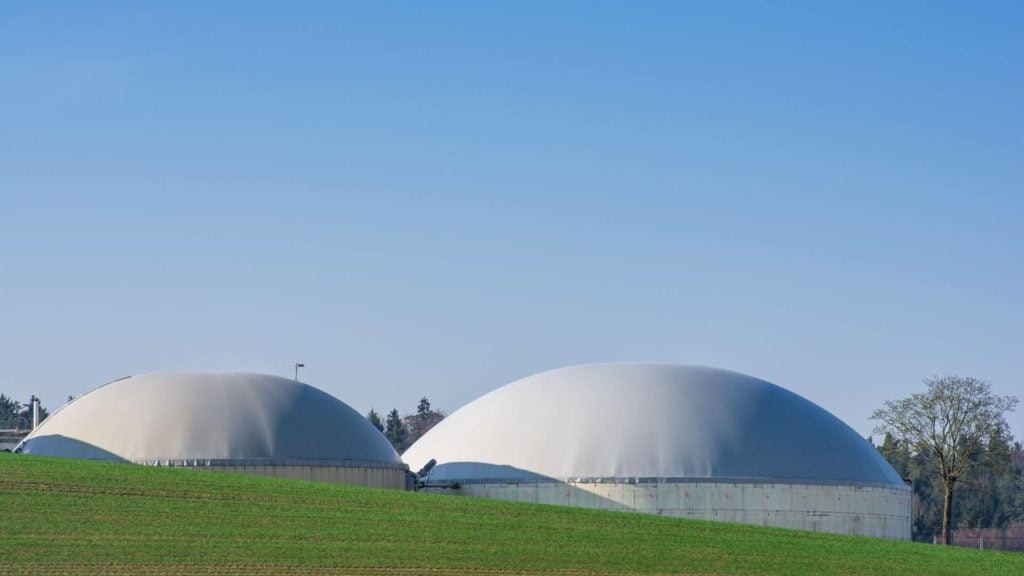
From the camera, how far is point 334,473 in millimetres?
55969

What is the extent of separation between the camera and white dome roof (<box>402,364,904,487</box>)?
54375 millimetres

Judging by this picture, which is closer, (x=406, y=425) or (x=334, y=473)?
(x=334, y=473)

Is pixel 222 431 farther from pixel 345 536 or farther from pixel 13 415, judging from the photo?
pixel 13 415

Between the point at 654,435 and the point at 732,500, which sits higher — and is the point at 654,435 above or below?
above

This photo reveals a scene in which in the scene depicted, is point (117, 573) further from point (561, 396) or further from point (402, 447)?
point (402, 447)

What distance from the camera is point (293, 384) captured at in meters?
59.5

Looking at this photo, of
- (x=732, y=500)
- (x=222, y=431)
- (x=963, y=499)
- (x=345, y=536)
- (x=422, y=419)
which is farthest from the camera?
(x=422, y=419)

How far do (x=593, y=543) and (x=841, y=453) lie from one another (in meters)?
19.1

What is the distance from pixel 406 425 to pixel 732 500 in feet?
327

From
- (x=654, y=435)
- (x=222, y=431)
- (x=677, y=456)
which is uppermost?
(x=654, y=435)

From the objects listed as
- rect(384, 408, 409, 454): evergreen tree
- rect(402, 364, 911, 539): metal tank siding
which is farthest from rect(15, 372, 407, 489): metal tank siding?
rect(384, 408, 409, 454): evergreen tree

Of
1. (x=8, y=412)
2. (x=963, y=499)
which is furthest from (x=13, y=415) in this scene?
(x=963, y=499)

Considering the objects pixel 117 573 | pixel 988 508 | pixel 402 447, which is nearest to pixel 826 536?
pixel 117 573

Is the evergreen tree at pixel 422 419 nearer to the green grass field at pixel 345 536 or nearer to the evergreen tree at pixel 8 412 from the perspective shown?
the evergreen tree at pixel 8 412
